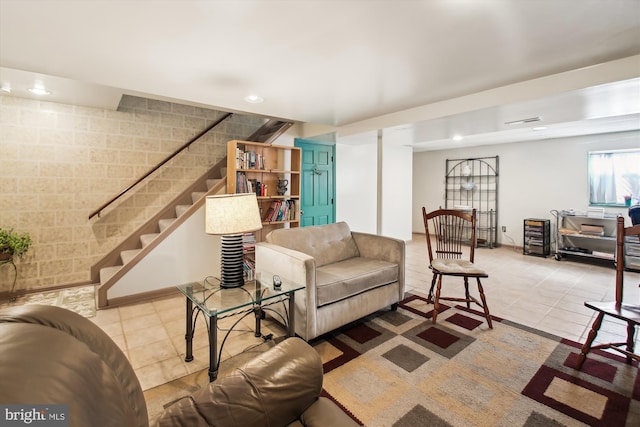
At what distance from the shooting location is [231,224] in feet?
6.96

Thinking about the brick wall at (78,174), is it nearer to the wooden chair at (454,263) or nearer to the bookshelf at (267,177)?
the bookshelf at (267,177)

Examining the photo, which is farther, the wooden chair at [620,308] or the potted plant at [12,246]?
the potted plant at [12,246]

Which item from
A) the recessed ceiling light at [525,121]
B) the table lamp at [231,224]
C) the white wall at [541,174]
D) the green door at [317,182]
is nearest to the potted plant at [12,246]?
the table lamp at [231,224]

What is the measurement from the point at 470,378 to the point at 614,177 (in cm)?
522

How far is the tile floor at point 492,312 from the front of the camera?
2.21 meters

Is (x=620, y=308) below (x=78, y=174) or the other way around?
below

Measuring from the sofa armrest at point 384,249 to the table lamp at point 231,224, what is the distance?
4.39 ft

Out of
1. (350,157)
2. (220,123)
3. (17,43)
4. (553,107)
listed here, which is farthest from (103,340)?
(350,157)

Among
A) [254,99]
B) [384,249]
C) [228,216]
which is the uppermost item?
[254,99]

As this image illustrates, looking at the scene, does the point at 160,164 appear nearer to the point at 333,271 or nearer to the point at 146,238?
the point at 146,238

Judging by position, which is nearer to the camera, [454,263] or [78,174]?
[454,263]

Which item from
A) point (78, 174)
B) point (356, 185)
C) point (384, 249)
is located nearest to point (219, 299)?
point (384, 249)

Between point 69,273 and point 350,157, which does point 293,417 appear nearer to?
point 69,273

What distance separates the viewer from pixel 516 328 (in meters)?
2.60
